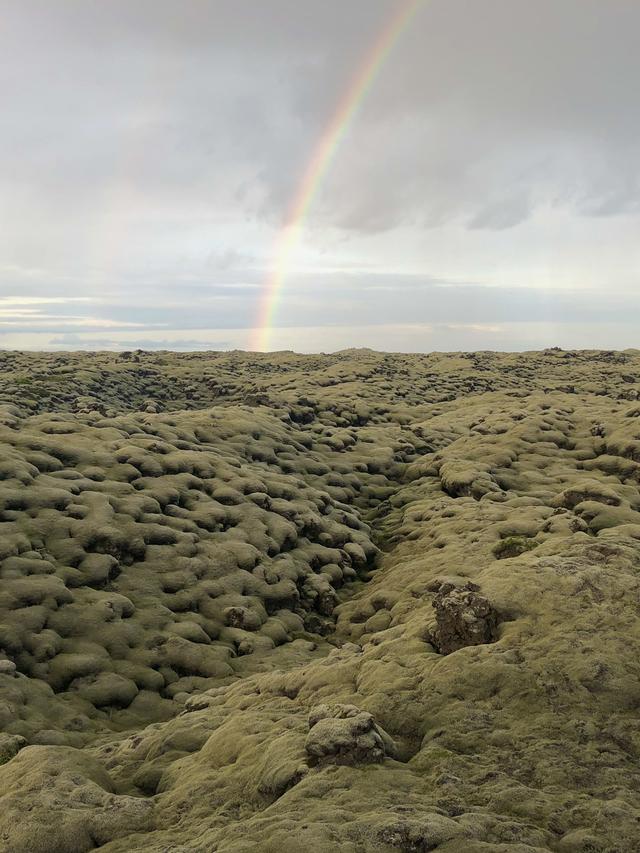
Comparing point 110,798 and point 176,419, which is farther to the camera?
point 176,419

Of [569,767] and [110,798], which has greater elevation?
[569,767]

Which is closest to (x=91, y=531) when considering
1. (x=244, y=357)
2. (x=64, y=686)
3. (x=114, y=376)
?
(x=64, y=686)

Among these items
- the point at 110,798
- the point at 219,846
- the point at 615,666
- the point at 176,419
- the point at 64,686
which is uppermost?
the point at 176,419

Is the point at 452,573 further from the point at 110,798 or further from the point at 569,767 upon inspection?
the point at 110,798

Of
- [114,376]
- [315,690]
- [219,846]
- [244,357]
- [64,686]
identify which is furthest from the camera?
[244,357]

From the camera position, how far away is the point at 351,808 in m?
11.0

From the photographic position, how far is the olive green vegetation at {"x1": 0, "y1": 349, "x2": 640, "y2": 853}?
11531 millimetres

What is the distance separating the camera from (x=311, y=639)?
26.5 metres

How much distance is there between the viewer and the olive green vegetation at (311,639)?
11.5 m

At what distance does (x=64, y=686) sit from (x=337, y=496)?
24387 mm

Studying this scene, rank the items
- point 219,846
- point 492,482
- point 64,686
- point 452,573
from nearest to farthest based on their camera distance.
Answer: point 219,846, point 64,686, point 452,573, point 492,482

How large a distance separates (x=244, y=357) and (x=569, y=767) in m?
159

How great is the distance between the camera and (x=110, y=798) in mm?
12703

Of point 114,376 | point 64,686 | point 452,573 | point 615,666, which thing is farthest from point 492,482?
point 114,376
